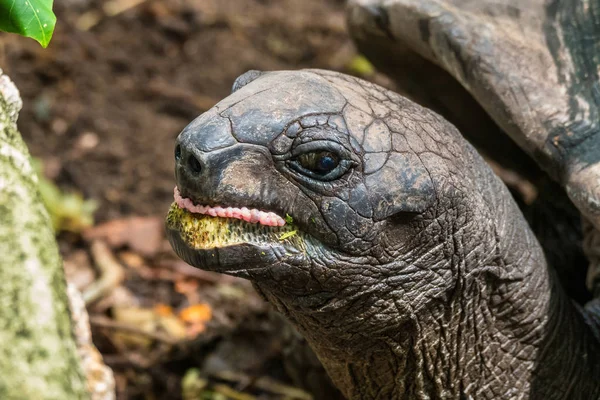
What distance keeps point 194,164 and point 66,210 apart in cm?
265

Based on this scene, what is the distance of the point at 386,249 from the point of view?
6.81 feet

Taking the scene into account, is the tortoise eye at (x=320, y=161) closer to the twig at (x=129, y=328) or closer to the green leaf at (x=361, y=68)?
the twig at (x=129, y=328)

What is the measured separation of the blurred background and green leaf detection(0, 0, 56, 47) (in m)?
1.79

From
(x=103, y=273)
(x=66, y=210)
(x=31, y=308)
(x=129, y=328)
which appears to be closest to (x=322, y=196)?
(x=31, y=308)

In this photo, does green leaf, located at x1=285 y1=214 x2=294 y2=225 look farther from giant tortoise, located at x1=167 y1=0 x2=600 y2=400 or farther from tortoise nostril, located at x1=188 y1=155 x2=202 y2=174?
tortoise nostril, located at x1=188 y1=155 x2=202 y2=174

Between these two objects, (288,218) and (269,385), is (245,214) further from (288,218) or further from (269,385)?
(269,385)

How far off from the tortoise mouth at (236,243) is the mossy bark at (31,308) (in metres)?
0.47

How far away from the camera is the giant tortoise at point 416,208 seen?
6.42 feet

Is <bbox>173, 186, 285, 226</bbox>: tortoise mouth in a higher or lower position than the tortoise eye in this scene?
lower

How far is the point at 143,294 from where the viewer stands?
164 inches

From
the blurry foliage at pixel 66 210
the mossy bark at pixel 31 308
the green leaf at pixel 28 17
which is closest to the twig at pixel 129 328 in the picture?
the blurry foliage at pixel 66 210

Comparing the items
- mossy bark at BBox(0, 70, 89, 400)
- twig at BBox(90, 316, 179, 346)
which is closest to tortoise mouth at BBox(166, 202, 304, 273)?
mossy bark at BBox(0, 70, 89, 400)

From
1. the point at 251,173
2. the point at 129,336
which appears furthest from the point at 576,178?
the point at 129,336

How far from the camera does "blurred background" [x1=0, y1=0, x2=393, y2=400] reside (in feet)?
12.2
